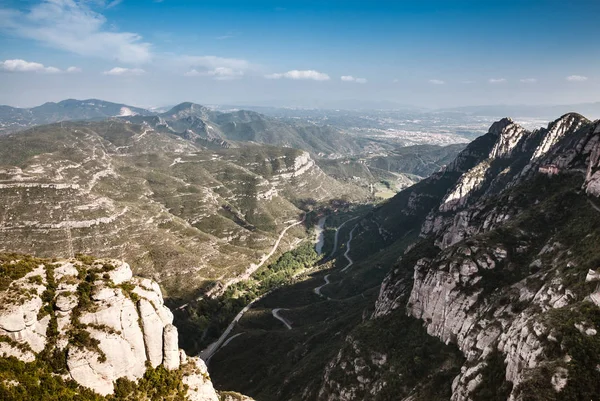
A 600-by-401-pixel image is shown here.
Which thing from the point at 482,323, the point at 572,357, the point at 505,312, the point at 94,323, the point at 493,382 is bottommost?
the point at 482,323

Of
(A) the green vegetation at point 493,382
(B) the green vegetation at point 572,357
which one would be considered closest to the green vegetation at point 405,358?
(A) the green vegetation at point 493,382

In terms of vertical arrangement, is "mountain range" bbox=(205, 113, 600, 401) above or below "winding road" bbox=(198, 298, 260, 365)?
above

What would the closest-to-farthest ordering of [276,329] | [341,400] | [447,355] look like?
1. [447,355]
2. [341,400]
3. [276,329]

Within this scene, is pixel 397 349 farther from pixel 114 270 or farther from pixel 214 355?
pixel 214 355

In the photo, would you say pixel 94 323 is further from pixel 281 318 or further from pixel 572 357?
pixel 281 318

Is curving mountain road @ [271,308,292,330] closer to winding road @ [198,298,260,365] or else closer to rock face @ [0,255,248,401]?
winding road @ [198,298,260,365]

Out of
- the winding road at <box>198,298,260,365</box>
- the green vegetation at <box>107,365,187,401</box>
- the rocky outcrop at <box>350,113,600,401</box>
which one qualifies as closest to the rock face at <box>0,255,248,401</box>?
the green vegetation at <box>107,365,187,401</box>

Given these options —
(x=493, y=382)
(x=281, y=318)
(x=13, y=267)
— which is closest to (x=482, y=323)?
(x=493, y=382)

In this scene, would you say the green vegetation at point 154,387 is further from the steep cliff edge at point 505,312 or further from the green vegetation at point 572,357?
the green vegetation at point 572,357

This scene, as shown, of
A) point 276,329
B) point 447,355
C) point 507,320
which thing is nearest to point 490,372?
point 507,320
